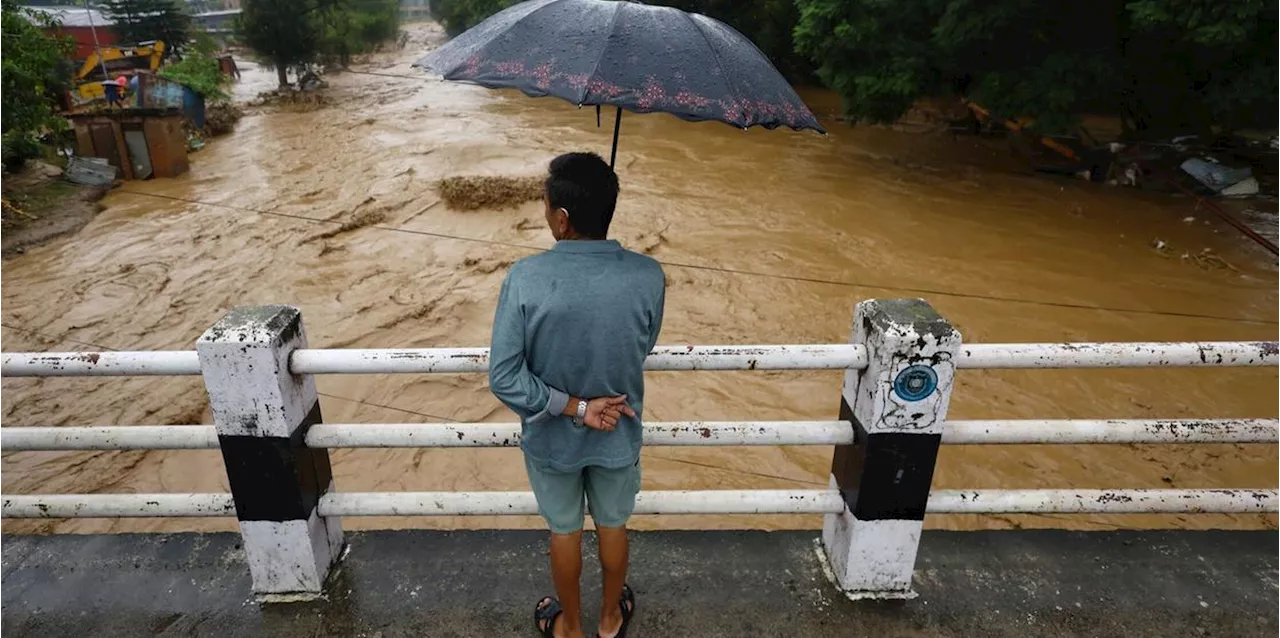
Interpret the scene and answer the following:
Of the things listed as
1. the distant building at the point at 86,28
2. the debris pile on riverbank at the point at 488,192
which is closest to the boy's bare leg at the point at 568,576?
the debris pile on riverbank at the point at 488,192

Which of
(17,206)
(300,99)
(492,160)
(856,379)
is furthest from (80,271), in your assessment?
(300,99)

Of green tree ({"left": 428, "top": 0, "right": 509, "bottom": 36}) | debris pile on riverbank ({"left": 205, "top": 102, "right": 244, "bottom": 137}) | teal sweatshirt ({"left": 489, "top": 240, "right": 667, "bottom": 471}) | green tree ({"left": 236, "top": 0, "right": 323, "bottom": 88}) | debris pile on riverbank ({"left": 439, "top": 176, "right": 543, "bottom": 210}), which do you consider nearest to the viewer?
teal sweatshirt ({"left": 489, "top": 240, "right": 667, "bottom": 471})

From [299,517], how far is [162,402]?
552 centimetres

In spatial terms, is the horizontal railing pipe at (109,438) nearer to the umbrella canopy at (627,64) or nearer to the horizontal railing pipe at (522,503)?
the horizontal railing pipe at (522,503)

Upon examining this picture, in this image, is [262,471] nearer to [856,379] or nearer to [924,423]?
[856,379]

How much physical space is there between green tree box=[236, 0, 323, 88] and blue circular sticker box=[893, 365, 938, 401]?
28481 mm

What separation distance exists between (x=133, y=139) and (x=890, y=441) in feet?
50.2

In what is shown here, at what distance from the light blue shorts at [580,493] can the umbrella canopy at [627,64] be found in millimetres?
1018

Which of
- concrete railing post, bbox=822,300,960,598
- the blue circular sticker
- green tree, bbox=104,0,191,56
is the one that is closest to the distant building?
green tree, bbox=104,0,191,56

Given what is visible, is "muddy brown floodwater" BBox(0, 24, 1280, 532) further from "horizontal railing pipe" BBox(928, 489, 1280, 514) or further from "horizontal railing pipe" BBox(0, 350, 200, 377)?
"horizontal railing pipe" BBox(0, 350, 200, 377)

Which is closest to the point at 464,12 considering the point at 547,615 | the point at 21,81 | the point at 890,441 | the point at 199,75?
the point at 199,75

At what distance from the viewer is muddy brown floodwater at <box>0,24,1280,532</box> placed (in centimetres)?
598

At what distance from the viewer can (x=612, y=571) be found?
2.25 metres

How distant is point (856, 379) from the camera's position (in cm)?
240
